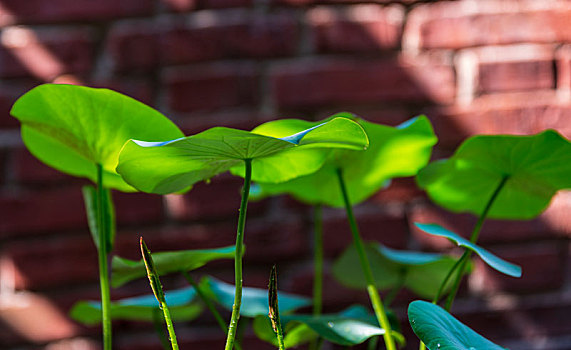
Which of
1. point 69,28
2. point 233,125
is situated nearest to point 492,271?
point 233,125

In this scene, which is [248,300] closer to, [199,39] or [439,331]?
A: [439,331]

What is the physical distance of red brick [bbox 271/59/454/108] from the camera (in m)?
0.73

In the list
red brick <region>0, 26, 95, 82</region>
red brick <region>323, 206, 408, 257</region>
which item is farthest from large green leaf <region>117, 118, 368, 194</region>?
red brick <region>0, 26, 95, 82</region>

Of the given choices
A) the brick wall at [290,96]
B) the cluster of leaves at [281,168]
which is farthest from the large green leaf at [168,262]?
the brick wall at [290,96]

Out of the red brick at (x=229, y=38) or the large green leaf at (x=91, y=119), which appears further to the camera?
the red brick at (x=229, y=38)

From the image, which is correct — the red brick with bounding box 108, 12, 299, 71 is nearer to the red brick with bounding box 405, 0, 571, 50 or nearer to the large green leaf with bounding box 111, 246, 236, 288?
the red brick with bounding box 405, 0, 571, 50

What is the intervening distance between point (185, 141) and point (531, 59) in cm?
64

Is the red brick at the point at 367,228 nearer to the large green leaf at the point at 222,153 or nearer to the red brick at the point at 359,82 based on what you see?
the red brick at the point at 359,82

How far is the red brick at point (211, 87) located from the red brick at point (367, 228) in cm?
21

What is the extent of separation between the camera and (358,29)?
29.0 inches

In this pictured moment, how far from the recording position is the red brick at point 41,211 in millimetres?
718

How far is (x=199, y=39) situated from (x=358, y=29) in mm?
228

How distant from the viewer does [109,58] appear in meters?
0.74

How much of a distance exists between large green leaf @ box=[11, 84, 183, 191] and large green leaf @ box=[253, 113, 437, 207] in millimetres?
69
